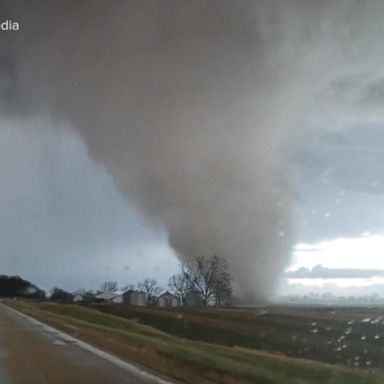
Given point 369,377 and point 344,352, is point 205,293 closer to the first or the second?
point 344,352

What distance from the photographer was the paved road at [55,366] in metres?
12.1

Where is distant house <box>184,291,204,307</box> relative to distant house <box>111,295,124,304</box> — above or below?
below

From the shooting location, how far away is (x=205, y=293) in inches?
919

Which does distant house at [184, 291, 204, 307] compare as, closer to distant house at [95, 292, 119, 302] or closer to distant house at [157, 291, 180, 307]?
distant house at [157, 291, 180, 307]

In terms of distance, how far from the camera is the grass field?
1413cm

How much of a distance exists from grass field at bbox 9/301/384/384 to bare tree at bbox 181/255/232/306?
0.61 meters

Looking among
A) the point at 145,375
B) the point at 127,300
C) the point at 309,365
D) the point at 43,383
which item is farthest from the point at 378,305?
the point at 127,300

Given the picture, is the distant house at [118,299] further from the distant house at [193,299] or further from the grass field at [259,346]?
the distant house at [193,299]

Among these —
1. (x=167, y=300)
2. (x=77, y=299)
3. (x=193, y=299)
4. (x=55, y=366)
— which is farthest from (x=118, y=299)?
(x=55, y=366)

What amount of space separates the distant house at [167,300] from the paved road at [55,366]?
547cm

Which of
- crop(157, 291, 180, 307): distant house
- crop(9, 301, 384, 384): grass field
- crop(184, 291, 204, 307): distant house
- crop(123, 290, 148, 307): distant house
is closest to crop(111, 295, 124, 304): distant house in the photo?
crop(123, 290, 148, 307): distant house

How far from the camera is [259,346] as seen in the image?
20531 millimetres

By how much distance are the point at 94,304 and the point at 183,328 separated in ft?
55.9

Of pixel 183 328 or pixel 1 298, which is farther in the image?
pixel 1 298
